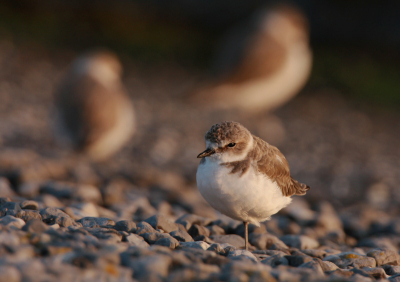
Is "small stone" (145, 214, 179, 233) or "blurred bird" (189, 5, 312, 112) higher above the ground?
"blurred bird" (189, 5, 312, 112)

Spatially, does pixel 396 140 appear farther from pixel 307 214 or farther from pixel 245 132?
pixel 245 132

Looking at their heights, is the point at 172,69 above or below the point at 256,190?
above

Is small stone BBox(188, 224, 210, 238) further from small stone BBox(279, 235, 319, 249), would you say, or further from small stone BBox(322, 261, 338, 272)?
small stone BBox(322, 261, 338, 272)

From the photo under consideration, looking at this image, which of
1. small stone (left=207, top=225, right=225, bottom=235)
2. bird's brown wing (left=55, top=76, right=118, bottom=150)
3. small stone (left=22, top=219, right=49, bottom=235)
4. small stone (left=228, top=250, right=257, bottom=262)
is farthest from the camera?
bird's brown wing (left=55, top=76, right=118, bottom=150)

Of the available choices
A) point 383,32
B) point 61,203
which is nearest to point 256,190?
point 61,203

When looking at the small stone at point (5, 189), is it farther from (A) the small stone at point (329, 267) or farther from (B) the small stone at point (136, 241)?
(A) the small stone at point (329, 267)

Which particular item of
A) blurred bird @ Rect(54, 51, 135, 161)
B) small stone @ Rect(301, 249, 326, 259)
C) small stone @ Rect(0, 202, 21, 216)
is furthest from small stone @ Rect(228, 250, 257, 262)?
blurred bird @ Rect(54, 51, 135, 161)

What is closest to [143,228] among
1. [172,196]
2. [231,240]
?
[231,240]
